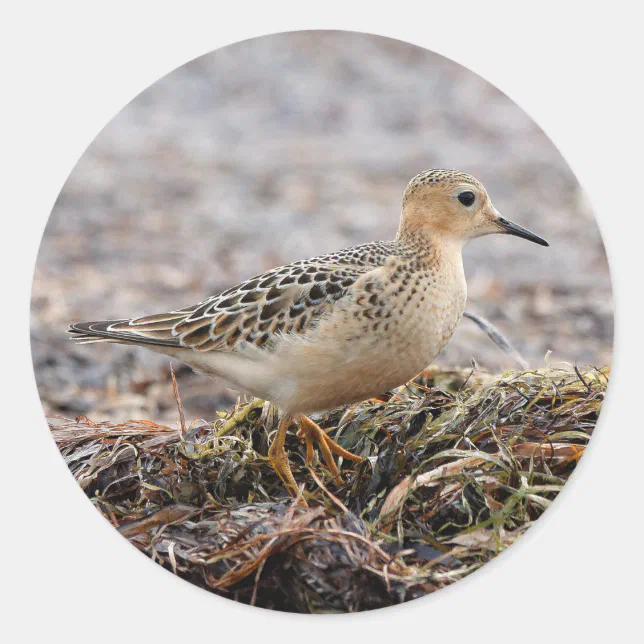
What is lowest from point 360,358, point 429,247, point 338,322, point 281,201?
point 360,358

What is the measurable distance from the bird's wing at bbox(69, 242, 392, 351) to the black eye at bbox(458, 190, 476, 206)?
298 millimetres

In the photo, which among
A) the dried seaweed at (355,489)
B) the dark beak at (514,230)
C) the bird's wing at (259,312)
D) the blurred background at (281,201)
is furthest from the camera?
the blurred background at (281,201)

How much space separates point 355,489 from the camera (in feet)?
9.66

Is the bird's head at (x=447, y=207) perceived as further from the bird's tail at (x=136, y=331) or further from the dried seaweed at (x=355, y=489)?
the bird's tail at (x=136, y=331)

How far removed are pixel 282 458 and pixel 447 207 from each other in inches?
41.6

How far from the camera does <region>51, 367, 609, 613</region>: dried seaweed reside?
2.73 m

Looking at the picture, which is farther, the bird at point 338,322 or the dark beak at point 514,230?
the dark beak at point 514,230

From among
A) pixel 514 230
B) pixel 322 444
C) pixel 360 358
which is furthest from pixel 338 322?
pixel 514 230

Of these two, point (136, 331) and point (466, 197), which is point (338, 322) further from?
point (136, 331)

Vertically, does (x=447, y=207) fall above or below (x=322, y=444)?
above

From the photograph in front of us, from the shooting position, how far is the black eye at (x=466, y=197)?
2.97 m

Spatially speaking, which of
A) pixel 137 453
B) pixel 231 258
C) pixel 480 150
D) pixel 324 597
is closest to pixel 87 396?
pixel 137 453

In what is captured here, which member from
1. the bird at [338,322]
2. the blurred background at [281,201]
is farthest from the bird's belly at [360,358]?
the blurred background at [281,201]

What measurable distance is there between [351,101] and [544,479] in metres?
3.47
